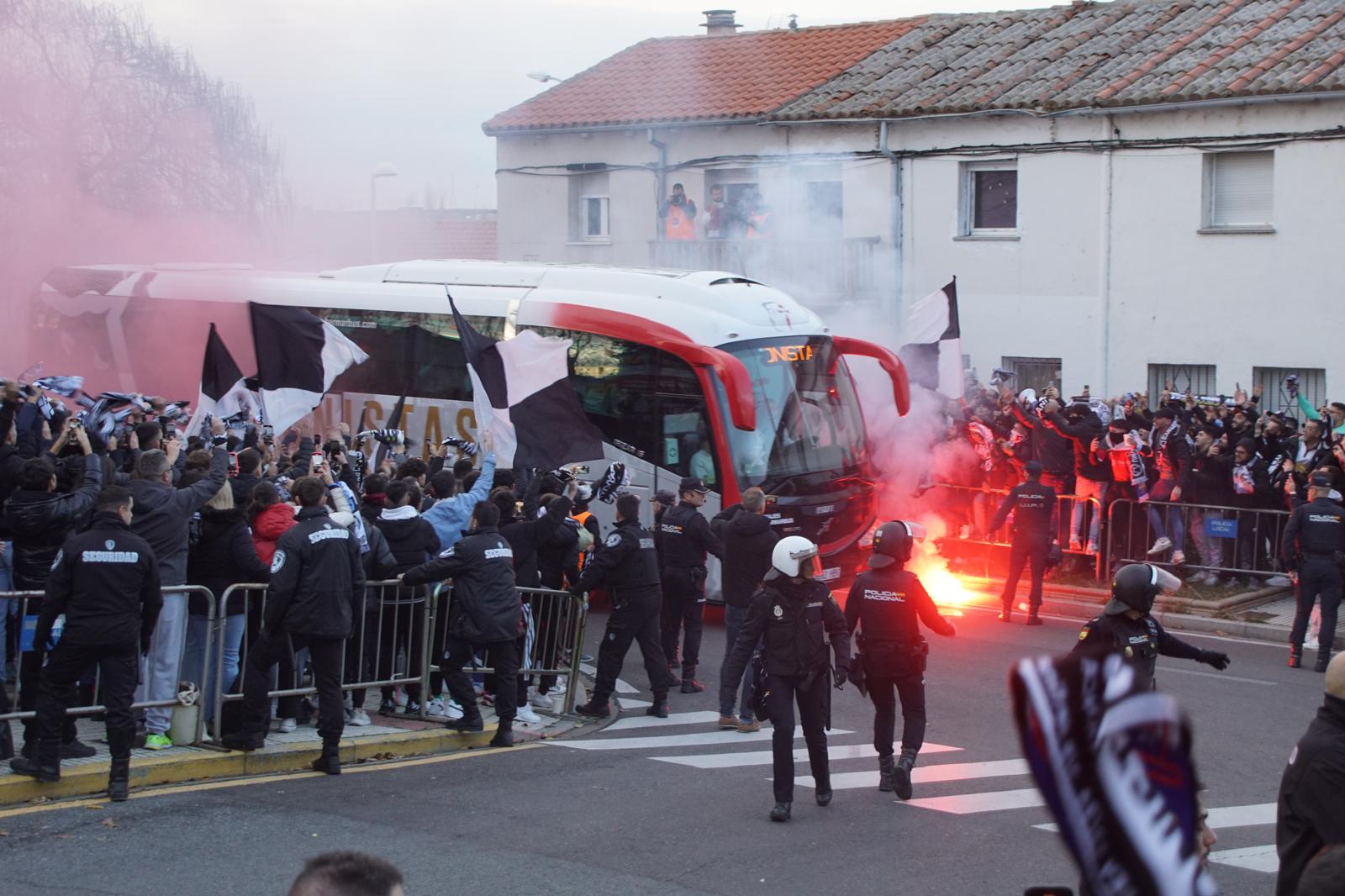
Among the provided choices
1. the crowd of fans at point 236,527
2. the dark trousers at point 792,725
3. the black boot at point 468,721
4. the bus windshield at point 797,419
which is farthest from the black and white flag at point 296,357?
the dark trousers at point 792,725

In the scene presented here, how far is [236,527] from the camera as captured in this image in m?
9.16

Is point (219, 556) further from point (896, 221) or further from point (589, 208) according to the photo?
point (589, 208)

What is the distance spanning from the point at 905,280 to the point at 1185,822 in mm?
23499

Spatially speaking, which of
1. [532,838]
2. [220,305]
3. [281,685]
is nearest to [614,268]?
[220,305]

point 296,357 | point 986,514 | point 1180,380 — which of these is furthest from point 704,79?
point 296,357

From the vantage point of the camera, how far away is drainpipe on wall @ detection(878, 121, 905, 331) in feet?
80.8

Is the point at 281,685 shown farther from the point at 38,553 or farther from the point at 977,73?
the point at 977,73

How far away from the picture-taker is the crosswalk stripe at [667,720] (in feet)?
36.0

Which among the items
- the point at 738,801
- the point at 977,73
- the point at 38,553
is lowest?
the point at 738,801

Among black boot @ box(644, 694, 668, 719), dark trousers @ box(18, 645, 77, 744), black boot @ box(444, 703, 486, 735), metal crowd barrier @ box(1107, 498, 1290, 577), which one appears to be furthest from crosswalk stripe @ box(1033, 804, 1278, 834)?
metal crowd barrier @ box(1107, 498, 1290, 577)

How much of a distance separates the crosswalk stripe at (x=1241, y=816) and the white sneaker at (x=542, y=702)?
4259 millimetres

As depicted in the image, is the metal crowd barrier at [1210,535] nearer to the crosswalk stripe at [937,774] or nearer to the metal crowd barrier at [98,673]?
the crosswalk stripe at [937,774]

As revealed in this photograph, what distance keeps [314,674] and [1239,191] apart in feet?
55.1

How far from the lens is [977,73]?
24.7 metres
